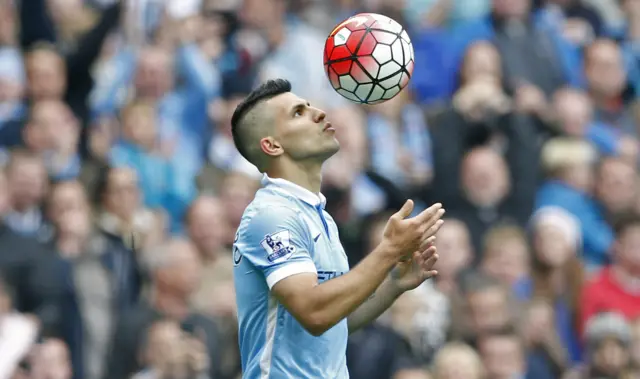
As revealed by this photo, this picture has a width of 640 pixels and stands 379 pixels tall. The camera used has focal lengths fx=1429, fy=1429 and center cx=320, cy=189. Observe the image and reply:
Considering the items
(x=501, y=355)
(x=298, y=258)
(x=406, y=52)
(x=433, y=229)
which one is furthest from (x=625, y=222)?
(x=298, y=258)

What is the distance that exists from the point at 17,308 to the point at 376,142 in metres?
4.35

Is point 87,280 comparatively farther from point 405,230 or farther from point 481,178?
point 405,230

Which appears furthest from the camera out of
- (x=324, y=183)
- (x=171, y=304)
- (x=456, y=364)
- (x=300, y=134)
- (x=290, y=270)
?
(x=324, y=183)

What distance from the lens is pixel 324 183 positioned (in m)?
11.9

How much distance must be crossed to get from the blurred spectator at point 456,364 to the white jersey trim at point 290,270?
15.5 ft

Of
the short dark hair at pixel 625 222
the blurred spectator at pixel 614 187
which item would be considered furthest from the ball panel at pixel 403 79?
the blurred spectator at pixel 614 187

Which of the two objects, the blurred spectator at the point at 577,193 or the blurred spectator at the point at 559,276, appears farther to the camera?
the blurred spectator at the point at 577,193

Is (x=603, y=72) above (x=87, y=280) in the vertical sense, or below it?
above

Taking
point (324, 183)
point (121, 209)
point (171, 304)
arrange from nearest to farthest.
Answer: point (171, 304) < point (121, 209) < point (324, 183)

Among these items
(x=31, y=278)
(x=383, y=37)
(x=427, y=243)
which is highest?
(x=383, y=37)

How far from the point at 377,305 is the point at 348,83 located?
3.58 ft

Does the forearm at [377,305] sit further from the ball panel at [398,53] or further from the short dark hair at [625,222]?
the short dark hair at [625,222]

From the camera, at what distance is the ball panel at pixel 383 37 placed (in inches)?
273

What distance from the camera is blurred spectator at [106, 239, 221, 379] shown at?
1017cm
